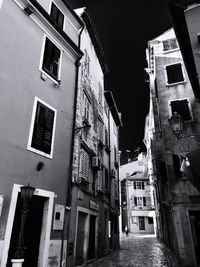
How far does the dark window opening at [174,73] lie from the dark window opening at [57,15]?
838 cm

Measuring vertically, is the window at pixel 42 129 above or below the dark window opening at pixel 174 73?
below

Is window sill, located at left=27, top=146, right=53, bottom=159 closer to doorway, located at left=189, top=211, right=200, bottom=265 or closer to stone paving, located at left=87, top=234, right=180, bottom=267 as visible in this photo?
stone paving, located at left=87, top=234, right=180, bottom=267

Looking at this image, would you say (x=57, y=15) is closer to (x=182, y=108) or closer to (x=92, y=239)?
(x=182, y=108)

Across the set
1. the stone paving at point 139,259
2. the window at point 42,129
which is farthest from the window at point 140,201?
the window at point 42,129

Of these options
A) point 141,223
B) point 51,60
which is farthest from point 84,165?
point 141,223

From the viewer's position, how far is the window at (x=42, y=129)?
325 inches

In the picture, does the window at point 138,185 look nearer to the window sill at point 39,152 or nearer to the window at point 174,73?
the window at point 174,73

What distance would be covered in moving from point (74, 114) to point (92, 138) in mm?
3161

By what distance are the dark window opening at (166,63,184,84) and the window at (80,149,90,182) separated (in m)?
8.38

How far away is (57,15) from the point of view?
11875 mm

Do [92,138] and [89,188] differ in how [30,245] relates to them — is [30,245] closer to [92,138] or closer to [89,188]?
[89,188]

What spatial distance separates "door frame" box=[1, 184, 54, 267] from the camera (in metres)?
6.34

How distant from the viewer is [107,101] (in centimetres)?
2188

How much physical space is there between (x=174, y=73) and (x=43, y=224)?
13.4 meters
